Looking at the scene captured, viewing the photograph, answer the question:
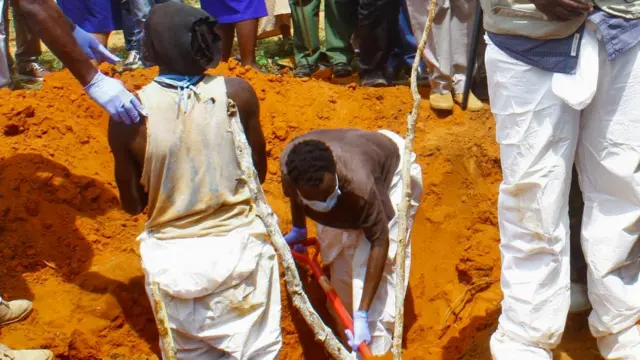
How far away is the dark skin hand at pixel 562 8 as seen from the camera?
8.82ft

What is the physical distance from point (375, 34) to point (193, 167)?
2.80 metres

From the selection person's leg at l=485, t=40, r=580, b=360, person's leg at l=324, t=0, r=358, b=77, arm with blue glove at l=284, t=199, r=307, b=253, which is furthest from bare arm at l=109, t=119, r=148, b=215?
person's leg at l=324, t=0, r=358, b=77

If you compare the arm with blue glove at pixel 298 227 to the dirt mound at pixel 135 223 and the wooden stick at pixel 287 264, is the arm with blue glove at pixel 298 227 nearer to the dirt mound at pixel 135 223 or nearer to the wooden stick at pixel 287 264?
the dirt mound at pixel 135 223

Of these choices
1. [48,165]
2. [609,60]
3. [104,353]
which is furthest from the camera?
[48,165]

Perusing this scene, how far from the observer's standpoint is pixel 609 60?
9.11 feet

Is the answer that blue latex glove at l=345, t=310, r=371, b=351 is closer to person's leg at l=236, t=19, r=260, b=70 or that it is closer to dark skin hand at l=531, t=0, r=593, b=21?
Answer: dark skin hand at l=531, t=0, r=593, b=21

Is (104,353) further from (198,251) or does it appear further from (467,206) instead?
(467,206)

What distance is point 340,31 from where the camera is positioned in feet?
19.5

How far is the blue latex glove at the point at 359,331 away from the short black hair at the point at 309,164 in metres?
0.74

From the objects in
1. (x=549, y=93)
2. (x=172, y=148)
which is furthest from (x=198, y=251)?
(x=549, y=93)

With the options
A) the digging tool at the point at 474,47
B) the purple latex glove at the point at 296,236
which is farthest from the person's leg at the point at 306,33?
the purple latex glove at the point at 296,236

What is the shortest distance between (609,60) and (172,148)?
1.65m

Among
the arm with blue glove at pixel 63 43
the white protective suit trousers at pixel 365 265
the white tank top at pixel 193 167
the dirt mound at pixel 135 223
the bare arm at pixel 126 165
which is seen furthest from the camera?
the dirt mound at pixel 135 223

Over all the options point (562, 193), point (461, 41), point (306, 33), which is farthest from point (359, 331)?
point (306, 33)
